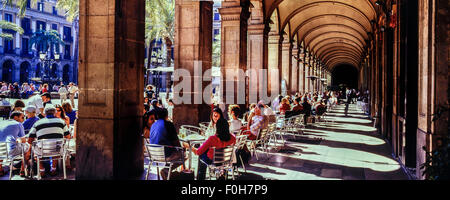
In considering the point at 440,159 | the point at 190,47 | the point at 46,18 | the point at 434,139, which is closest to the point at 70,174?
the point at 190,47

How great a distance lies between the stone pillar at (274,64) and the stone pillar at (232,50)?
4.47 metres

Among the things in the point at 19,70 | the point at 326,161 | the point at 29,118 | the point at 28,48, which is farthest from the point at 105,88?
the point at 28,48

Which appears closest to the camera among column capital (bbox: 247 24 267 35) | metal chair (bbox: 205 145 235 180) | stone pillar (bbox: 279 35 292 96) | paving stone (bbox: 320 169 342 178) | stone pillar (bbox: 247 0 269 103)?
metal chair (bbox: 205 145 235 180)

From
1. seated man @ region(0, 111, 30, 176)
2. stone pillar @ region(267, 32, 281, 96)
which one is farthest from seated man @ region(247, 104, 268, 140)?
stone pillar @ region(267, 32, 281, 96)

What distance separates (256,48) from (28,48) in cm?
4609

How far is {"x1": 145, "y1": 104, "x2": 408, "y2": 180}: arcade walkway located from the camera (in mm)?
5816

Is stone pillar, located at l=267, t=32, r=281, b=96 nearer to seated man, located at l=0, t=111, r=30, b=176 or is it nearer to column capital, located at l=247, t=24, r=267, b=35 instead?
column capital, located at l=247, t=24, r=267, b=35

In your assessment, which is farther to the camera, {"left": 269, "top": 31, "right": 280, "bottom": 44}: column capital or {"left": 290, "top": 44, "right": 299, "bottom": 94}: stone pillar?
{"left": 290, "top": 44, "right": 299, "bottom": 94}: stone pillar

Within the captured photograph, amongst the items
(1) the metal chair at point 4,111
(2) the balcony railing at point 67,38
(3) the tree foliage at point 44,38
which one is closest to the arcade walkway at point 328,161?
(1) the metal chair at point 4,111

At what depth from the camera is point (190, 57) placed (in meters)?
7.96

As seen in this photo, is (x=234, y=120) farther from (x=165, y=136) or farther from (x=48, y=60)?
(x=48, y=60)

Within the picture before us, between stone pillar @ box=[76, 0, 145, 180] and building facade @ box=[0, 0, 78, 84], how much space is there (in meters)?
43.0

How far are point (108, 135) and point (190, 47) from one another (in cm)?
363
